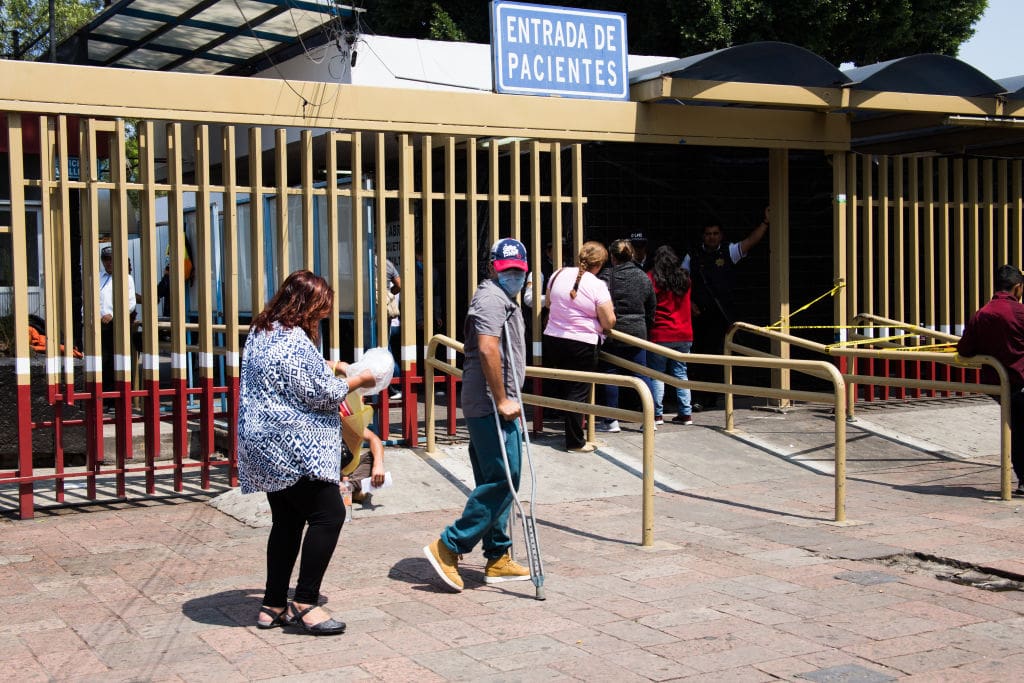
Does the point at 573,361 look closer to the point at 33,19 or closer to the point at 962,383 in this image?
the point at 962,383

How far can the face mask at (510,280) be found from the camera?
6.29m

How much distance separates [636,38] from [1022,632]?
66.3 feet

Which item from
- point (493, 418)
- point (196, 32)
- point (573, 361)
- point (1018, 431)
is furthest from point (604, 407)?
point (196, 32)

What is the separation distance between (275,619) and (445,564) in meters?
0.98

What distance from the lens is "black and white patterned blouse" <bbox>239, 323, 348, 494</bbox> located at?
212 inches

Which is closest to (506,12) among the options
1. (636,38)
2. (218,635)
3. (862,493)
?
(862,493)

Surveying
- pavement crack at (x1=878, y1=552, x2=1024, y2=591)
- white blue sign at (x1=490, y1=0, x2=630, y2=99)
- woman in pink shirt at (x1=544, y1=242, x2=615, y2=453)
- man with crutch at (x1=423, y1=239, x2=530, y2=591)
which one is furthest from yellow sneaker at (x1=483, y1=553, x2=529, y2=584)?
white blue sign at (x1=490, y1=0, x2=630, y2=99)

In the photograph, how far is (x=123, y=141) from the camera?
27.3 ft

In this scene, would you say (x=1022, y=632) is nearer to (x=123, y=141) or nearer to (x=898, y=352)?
(x=898, y=352)

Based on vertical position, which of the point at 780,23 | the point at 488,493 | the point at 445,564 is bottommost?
the point at 445,564

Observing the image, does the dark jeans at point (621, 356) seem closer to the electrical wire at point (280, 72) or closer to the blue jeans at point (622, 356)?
the blue jeans at point (622, 356)

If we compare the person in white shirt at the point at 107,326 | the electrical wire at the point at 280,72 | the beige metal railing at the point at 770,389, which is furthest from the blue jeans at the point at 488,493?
the person in white shirt at the point at 107,326

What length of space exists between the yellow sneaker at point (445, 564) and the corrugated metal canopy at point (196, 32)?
253 inches

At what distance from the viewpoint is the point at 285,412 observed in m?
5.41
